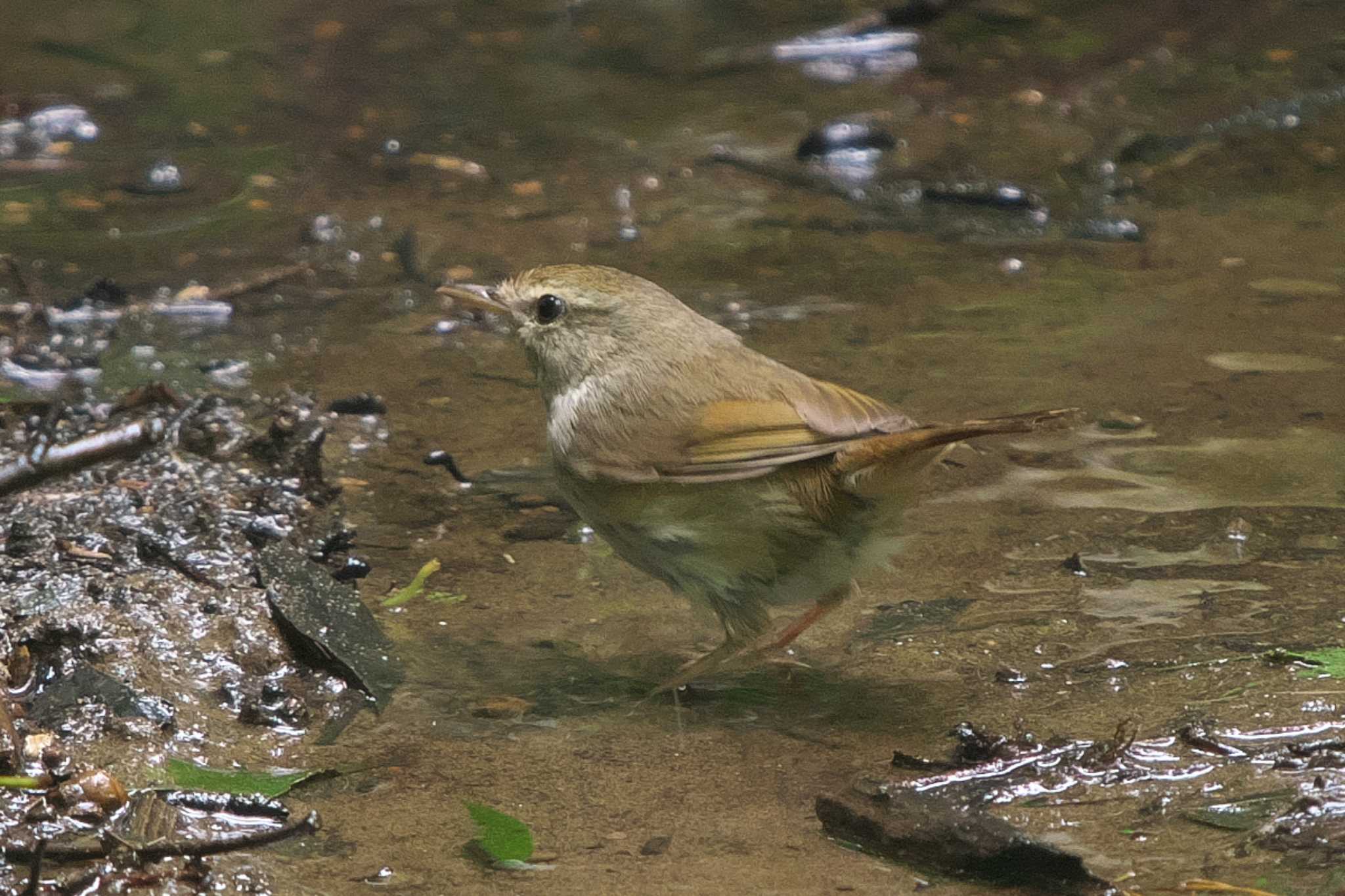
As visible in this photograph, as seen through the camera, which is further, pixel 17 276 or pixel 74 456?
pixel 17 276

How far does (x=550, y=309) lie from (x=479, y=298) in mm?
210

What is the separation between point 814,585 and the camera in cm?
402

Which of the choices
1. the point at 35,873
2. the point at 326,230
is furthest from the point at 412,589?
the point at 326,230

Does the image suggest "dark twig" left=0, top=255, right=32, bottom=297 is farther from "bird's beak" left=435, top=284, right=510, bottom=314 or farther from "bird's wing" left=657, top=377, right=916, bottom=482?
"bird's wing" left=657, top=377, right=916, bottom=482

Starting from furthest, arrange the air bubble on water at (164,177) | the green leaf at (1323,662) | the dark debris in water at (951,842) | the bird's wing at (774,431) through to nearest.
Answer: the air bubble on water at (164,177) → the bird's wing at (774,431) → the green leaf at (1323,662) → the dark debris in water at (951,842)

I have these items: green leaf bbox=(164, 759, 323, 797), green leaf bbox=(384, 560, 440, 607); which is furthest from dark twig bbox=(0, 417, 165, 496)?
green leaf bbox=(164, 759, 323, 797)

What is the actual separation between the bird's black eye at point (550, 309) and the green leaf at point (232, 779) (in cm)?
150

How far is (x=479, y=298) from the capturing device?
4520 millimetres

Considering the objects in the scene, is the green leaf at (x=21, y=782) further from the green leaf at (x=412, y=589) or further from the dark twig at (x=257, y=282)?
the dark twig at (x=257, y=282)

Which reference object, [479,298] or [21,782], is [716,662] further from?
[21,782]

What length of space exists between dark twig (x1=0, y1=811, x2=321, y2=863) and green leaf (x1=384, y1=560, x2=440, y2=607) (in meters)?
1.17

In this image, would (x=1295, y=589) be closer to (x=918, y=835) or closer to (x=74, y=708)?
(x=918, y=835)

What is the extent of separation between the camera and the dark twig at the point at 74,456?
3885 millimetres

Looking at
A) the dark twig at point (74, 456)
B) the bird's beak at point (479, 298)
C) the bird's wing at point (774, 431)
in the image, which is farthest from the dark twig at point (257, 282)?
the bird's wing at point (774, 431)
